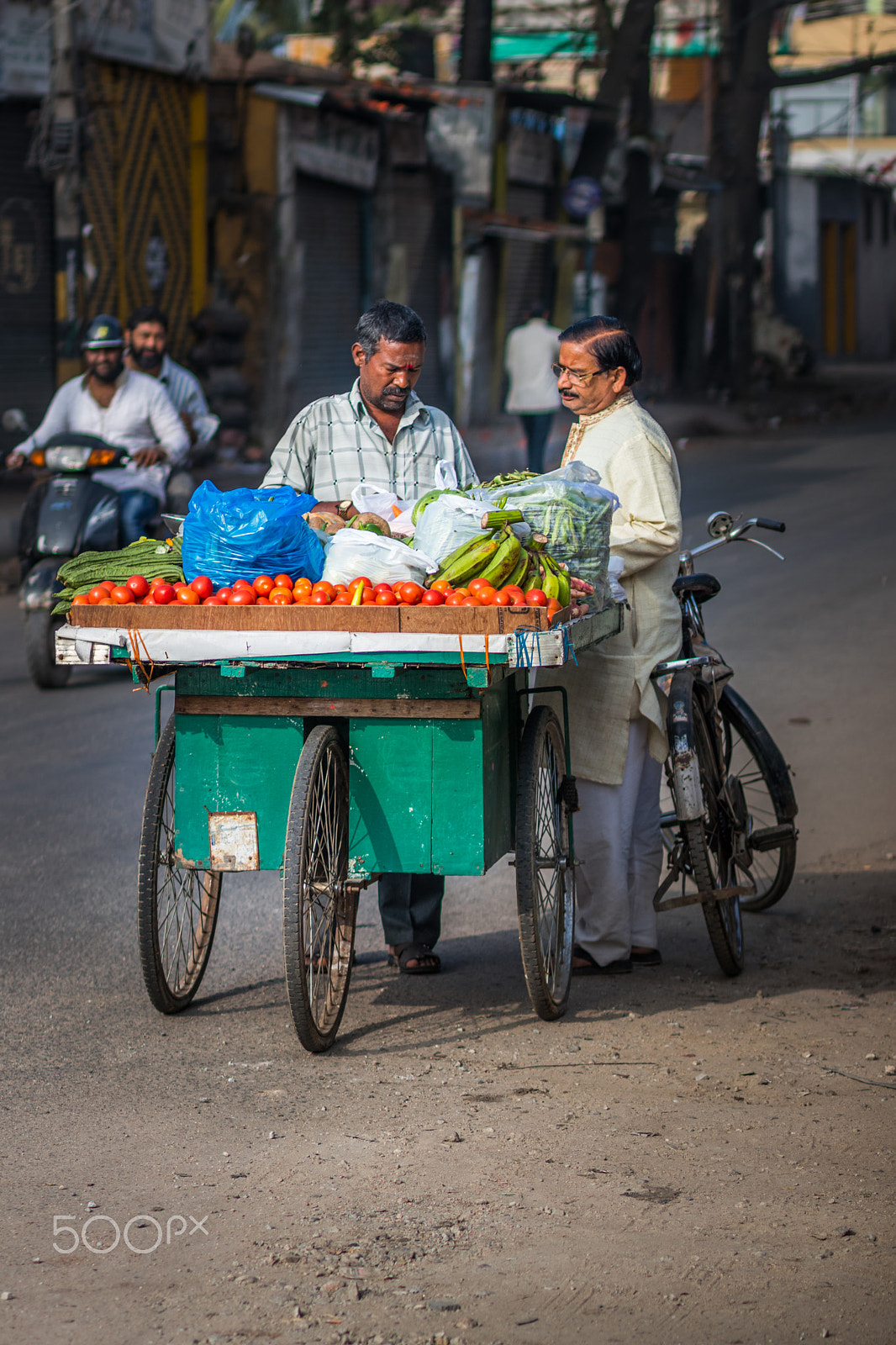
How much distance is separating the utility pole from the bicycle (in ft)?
40.0

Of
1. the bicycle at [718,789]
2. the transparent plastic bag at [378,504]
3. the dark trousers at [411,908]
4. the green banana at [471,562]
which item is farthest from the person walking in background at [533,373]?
the green banana at [471,562]

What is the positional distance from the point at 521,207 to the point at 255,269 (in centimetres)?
974

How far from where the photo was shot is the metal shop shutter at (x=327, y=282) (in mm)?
20750

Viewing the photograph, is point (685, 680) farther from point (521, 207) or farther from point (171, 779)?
point (521, 207)

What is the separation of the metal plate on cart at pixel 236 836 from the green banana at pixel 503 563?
85cm

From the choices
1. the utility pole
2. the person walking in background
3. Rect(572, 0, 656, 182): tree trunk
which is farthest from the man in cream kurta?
Rect(572, 0, 656, 182): tree trunk

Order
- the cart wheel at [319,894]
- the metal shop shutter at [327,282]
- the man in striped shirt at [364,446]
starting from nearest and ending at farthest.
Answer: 1. the cart wheel at [319,894]
2. the man in striped shirt at [364,446]
3. the metal shop shutter at [327,282]

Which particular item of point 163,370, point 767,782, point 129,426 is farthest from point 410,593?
point 163,370

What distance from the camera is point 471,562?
3.97m

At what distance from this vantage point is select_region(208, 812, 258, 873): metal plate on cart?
4223 millimetres

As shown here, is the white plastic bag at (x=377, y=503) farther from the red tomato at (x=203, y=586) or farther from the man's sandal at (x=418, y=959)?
the man's sandal at (x=418, y=959)

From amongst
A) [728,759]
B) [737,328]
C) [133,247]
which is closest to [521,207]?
[737,328]

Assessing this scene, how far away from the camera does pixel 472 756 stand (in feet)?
13.5

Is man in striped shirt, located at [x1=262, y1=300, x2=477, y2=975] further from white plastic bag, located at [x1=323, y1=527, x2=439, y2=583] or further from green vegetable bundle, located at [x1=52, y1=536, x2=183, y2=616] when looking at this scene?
white plastic bag, located at [x1=323, y1=527, x2=439, y2=583]
